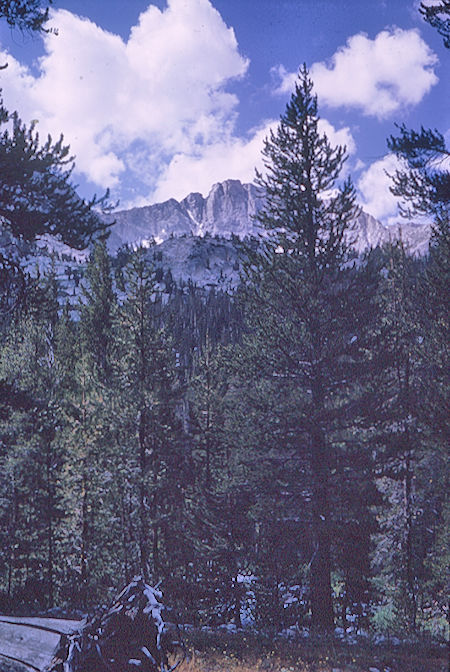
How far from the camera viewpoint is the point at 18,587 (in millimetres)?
20406

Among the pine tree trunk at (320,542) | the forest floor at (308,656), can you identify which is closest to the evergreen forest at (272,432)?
the pine tree trunk at (320,542)

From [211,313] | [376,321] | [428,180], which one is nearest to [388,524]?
[376,321]

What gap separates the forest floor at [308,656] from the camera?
22.4 ft

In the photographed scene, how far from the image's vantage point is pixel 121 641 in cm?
425

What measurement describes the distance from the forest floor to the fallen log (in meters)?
2.15

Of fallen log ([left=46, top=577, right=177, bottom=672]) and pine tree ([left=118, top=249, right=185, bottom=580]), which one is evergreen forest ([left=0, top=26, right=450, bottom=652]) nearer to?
pine tree ([left=118, top=249, right=185, bottom=580])

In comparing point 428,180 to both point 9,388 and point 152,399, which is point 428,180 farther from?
point 152,399

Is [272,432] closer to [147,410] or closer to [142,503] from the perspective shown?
[147,410]

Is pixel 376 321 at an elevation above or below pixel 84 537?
above

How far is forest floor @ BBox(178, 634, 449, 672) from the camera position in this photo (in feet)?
22.4

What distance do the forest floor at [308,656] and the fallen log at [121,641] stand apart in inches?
84.5

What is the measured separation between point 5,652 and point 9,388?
522 cm

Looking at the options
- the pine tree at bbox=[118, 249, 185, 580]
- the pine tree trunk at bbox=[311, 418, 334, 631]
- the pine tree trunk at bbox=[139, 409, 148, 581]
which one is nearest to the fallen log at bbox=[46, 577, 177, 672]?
the pine tree trunk at bbox=[311, 418, 334, 631]

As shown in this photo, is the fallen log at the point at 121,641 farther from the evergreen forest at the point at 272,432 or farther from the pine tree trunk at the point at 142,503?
the pine tree trunk at the point at 142,503
